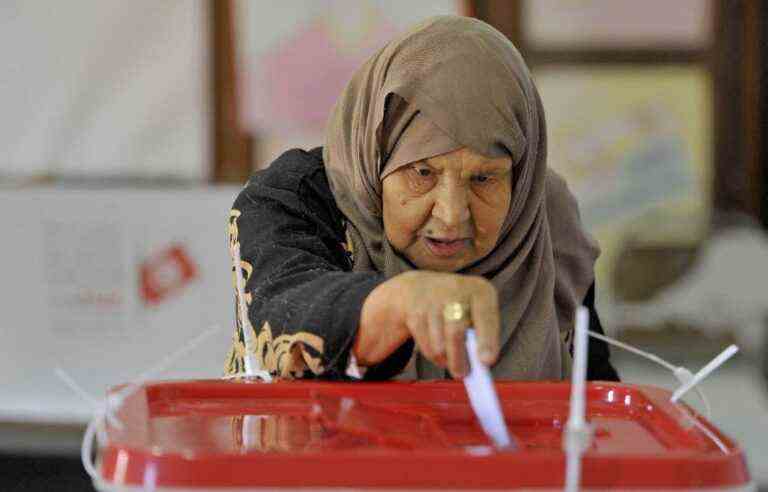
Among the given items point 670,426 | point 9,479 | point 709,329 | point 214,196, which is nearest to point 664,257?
point 709,329

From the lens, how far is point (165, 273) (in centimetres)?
303

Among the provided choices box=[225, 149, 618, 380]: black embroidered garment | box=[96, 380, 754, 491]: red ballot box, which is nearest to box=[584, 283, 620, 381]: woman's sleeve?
box=[225, 149, 618, 380]: black embroidered garment

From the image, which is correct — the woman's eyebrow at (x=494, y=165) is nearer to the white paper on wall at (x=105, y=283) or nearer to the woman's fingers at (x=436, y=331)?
the woman's fingers at (x=436, y=331)

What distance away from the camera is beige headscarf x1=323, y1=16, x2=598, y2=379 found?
3.93 ft

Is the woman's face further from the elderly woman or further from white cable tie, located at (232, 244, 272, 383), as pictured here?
white cable tie, located at (232, 244, 272, 383)

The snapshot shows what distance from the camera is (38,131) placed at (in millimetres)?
3590

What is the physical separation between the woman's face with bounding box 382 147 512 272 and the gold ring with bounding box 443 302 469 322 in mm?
339

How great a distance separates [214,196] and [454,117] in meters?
1.93

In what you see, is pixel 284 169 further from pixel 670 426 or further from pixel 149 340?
pixel 149 340

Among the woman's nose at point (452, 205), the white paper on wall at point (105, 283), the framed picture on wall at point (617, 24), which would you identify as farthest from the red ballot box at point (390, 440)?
the framed picture on wall at point (617, 24)

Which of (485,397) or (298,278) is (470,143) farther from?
(485,397)

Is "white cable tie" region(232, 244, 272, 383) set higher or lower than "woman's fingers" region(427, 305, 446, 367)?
lower

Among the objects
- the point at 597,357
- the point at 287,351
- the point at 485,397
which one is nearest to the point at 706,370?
the point at 485,397

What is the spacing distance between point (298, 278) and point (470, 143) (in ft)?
0.73
